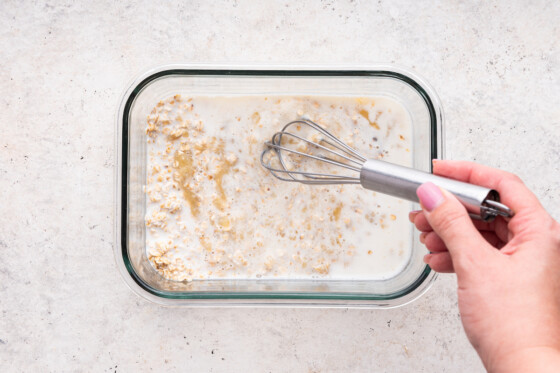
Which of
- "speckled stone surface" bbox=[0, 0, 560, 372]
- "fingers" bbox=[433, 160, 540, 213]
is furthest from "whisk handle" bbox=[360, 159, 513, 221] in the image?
"speckled stone surface" bbox=[0, 0, 560, 372]

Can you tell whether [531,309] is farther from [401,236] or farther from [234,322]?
[234,322]

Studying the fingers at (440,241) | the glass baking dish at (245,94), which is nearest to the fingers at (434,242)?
the fingers at (440,241)

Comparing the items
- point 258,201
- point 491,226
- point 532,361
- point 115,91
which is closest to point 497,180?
point 491,226

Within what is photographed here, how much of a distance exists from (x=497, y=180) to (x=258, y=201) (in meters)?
0.38

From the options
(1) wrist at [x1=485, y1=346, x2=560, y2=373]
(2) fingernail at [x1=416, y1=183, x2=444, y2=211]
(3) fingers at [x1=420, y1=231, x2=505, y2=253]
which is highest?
(2) fingernail at [x1=416, y1=183, x2=444, y2=211]

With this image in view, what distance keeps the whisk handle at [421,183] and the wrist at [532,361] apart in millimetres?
149

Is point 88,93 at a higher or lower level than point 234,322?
higher

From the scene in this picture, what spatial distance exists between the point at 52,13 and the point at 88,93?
155 millimetres

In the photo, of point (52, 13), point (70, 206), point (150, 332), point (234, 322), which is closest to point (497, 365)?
point (234, 322)

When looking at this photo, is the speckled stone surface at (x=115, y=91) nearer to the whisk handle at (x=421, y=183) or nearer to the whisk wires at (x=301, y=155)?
the whisk wires at (x=301, y=155)

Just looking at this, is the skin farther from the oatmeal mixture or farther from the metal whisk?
the oatmeal mixture

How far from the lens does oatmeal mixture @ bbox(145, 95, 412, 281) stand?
33.8 inches

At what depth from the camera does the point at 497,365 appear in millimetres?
559

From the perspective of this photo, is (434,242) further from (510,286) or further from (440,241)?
(510,286)
